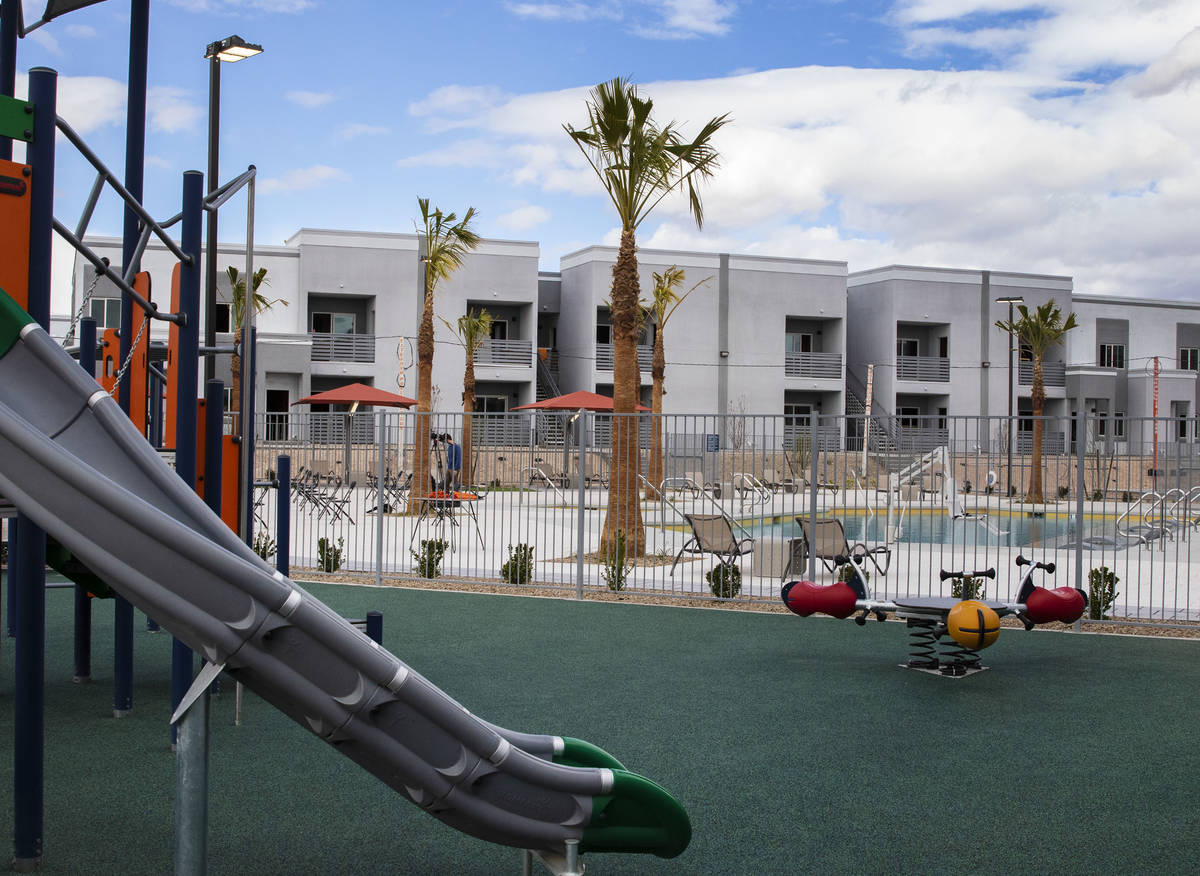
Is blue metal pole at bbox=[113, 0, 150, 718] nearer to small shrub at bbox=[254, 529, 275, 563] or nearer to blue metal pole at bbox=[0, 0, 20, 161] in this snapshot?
blue metal pole at bbox=[0, 0, 20, 161]

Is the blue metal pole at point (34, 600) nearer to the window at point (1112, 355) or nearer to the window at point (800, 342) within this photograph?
the window at point (800, 342)

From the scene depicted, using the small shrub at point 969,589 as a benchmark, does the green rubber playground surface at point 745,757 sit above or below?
below

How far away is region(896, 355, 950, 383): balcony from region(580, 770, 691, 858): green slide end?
4631 cm

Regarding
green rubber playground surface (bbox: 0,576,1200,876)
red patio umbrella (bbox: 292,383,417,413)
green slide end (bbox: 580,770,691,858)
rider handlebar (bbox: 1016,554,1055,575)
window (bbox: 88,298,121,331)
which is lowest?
green rubber playground surface (bbox: 0,576,1200,876)

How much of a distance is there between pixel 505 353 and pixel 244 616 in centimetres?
3985

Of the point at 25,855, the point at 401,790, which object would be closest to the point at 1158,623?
the point at 401,790

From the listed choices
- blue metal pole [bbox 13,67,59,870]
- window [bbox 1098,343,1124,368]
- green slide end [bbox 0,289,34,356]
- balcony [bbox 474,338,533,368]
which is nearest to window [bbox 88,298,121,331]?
balcony [bbox 474,338,533,368]

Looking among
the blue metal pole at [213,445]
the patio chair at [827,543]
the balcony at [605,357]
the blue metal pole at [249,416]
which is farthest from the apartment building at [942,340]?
the blue metal pole at [213,445]

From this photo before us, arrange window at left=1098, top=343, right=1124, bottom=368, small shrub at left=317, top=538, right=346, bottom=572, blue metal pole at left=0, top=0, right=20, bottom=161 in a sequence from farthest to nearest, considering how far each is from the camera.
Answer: window at left=1098, top=343, right=1124, bottom=368 < small shrub at left=317, top=538, right=346, bottom=572 < blue metal pole at left=0, top=0, right=20, bottom=161

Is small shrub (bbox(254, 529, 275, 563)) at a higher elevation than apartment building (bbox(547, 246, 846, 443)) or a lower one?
lower

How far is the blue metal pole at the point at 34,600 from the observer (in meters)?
4.27

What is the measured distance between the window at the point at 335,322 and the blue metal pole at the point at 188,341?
37.3 m

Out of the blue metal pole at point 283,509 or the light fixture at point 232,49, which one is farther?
the light fixture at point 232,49

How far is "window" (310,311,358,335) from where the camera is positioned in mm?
42250
